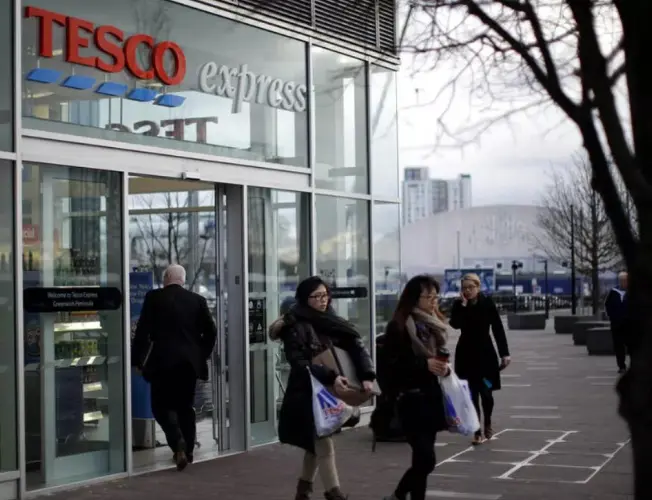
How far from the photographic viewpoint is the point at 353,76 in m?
13.6

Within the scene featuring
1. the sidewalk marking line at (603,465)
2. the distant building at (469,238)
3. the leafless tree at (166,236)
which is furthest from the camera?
the distant building at (469,238)

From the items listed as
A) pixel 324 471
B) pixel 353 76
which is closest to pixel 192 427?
pixel 324 471

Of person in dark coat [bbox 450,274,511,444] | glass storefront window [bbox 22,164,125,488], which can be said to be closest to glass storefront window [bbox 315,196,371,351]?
person in dark coat [bbox 450,274,511,444]

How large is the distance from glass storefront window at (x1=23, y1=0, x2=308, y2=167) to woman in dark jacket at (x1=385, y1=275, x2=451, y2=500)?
3358 mm

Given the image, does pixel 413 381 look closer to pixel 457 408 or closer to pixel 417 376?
pixel 417 376

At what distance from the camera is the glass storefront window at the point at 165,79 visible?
367 inches

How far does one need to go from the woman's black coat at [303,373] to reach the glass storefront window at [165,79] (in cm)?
287

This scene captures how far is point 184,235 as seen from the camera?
14.6 m

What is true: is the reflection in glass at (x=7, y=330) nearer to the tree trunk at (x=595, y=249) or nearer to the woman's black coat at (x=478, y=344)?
the woman's black coat at (x=478, y=344)

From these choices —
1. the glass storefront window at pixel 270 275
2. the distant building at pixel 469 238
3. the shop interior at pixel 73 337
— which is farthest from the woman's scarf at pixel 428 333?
the distant building at pixel 469 238

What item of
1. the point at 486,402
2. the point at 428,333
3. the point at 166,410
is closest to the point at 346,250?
the point at 486,402

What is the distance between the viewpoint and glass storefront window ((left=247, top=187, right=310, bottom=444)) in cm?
1190

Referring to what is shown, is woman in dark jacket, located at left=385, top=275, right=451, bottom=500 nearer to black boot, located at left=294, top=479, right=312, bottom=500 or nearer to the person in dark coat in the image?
black boot, located at left=294, top=479, right=312, bottom=500

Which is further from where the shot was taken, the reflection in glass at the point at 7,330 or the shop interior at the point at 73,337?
the shop interior at the point at 73,337
